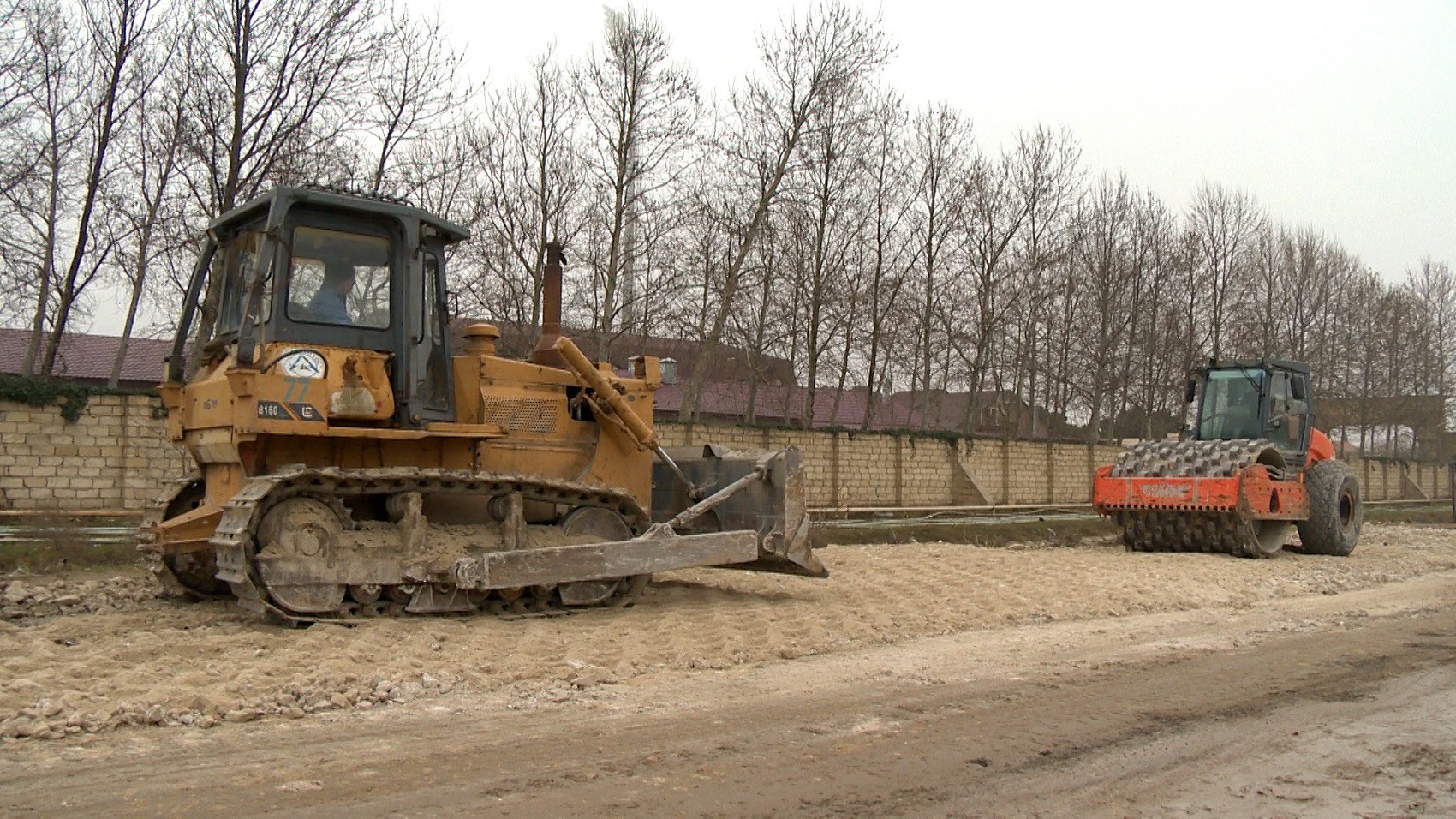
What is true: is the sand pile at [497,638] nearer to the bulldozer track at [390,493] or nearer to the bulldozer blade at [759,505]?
the bulldozer track at [390,493]

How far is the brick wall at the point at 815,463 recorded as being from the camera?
16.5 meters

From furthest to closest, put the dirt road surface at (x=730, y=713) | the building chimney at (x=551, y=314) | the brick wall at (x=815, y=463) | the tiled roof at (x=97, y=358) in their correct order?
the tiled roof at (x=97, y=358) → the brick wall at (x=815, y=463) → the building chimney at (x=551, y=314) → the dirt road surface at (x=730, y=713)

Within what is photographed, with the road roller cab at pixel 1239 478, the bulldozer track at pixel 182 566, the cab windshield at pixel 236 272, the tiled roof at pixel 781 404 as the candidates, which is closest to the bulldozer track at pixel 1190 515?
the road roller cab at pixel 1239 478

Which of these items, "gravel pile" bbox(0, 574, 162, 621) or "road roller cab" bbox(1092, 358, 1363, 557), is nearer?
"gravel pile" bbox(0, 574, 162, 621)

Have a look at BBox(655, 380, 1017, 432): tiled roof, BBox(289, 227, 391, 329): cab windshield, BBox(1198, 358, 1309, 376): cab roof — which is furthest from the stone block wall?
BBox(655, 380, 1017, 432): tiled roof

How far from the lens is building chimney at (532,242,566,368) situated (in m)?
9.80

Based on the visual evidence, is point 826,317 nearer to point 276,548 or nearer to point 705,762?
point 276,548

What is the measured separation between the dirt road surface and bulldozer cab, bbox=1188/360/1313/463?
8.00 meters

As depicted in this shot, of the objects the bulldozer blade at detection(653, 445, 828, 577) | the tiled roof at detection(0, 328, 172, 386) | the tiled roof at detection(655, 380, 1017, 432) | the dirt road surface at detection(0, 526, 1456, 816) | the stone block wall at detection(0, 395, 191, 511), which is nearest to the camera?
the dirt road surface at detection(0, 526, 1456, 816)

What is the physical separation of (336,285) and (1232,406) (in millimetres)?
14689

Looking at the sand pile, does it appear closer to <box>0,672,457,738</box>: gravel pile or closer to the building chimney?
<box>0,672,457,738</box>: gravel pile

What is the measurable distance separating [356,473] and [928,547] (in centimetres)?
1034

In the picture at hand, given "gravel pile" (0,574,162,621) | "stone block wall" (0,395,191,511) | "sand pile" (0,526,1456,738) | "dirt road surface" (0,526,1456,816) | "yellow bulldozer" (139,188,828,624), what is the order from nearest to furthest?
"dirt road surface" (0,526,1456,816) < "sand pile" (0,526,1456,738) < "yellow bulldozer" (139,188,828,624) < "gravel pile" (0,574,162,621) < "stone block wall" (0,395,191,511)

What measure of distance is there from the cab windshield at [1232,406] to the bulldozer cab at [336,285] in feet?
44.3
